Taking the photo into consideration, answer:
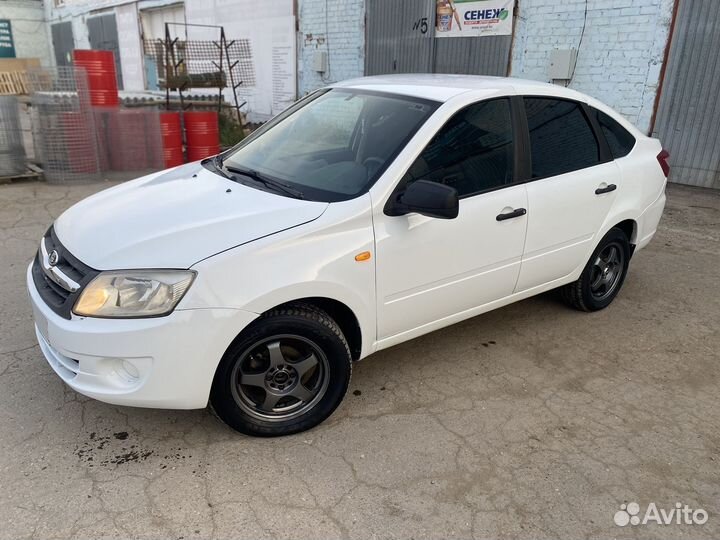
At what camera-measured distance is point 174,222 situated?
269 cm

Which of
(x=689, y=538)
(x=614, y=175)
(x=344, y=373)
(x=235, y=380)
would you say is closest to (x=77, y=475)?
(x=235, y=380)

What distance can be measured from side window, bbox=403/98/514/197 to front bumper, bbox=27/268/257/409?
1.25m

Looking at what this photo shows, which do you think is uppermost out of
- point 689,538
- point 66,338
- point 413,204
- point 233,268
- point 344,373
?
point 413,204

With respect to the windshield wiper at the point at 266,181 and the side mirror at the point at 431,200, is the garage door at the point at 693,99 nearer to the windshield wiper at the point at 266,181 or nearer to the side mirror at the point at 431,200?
the side mirror at the point at 431,200

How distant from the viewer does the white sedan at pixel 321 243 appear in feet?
7.98

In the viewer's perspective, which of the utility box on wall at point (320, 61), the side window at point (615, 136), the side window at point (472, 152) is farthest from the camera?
the utility box on wall at point (320, 61)

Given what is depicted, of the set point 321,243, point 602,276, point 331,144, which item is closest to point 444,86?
point 331,144

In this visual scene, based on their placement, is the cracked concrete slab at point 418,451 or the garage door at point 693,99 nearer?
the cracked concrete slab at point 418,451

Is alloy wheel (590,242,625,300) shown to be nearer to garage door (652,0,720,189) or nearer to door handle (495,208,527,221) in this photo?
door handle (495,208,527,221)

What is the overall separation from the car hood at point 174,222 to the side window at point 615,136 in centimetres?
239

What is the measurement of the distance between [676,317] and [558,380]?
1533mm

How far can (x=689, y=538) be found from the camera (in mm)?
2311

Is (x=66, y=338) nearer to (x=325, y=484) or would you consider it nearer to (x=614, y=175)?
(x=325, y=484)

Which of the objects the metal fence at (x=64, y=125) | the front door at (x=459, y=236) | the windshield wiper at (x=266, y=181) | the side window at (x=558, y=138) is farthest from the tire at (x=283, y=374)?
the metal fence at (x=64, y=125)
